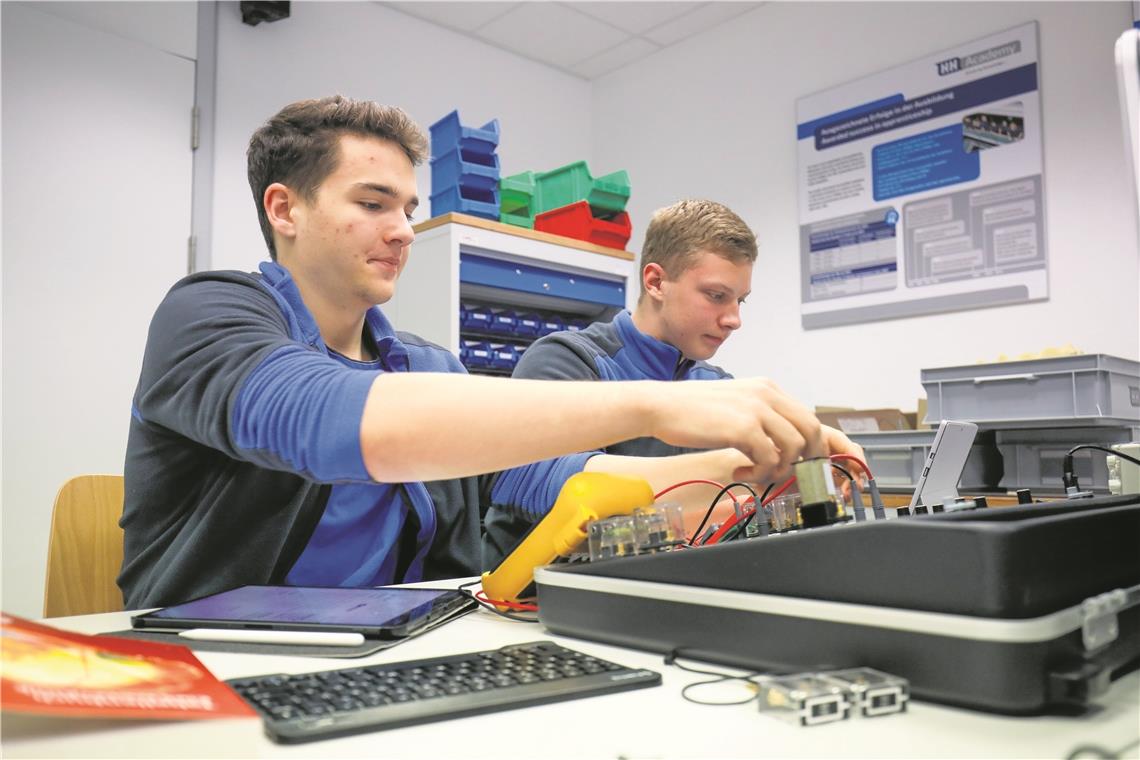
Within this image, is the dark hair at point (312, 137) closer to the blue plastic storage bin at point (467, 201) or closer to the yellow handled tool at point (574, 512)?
the yellow handled tool at point (574, 512)

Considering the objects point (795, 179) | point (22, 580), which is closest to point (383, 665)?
point (22, 580)

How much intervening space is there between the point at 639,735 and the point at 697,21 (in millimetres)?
3784

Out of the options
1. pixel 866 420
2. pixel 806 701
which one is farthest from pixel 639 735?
pixel 866 420

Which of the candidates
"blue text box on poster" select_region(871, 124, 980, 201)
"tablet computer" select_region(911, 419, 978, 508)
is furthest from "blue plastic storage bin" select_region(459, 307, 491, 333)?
"tablet computer" select_region(911, 419, 978, 508)

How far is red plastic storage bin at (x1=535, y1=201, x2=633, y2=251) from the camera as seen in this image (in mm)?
3229

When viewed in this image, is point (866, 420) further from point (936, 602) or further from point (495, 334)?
point (936, 602)

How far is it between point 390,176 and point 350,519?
51cm

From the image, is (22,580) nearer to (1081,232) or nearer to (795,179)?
(795,179)

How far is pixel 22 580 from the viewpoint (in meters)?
2.54

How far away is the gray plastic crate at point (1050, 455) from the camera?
195 centimetres

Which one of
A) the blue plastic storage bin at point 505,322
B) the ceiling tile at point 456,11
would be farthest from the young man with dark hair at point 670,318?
the ceiling tile at point 456,11

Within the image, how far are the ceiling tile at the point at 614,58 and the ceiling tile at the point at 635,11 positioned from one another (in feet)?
0.60

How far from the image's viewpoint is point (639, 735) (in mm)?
491

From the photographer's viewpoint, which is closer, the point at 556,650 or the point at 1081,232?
the point at 556,650
